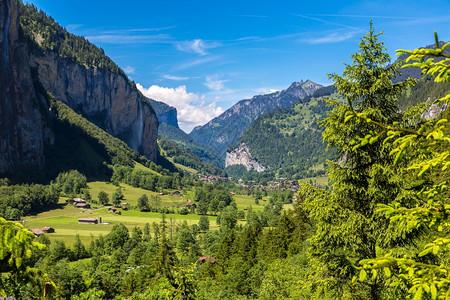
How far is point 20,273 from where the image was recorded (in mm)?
5422

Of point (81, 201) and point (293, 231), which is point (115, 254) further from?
point (81, 201)

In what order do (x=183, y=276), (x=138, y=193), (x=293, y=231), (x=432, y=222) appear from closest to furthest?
(x=432, y=222) → (x=183, y=276) → (x=293, y=231) → (x=138, y=193)

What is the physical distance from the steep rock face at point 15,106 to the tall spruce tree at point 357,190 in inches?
6833

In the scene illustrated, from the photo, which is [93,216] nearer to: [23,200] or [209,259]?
[23,200]

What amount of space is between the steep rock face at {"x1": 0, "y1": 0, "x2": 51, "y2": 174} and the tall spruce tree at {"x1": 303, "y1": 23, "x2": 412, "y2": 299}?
173558mm

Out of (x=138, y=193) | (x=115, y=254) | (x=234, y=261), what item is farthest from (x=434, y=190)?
(x=138, y=193)

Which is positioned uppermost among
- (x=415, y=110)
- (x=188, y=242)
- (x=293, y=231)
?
(x=415, y=110)

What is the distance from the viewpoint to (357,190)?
10977mm

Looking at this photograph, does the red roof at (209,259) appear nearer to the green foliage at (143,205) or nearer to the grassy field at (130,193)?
the green foliage at (143,205)

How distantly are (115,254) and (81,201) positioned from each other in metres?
76.2

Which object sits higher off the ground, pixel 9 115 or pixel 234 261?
pixel 9 115

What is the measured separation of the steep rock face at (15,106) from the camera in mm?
139125

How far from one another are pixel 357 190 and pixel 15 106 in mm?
183649

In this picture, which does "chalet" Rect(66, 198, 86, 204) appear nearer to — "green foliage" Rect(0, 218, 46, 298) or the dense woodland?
the dense woodland
